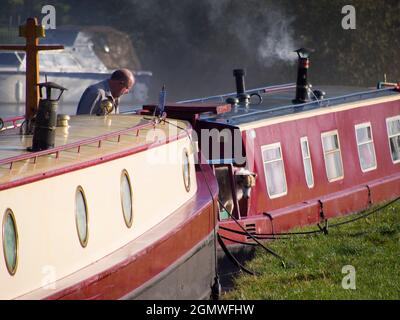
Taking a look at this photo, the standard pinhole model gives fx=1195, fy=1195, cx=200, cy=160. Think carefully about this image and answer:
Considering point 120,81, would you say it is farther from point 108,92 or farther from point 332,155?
point 332,155

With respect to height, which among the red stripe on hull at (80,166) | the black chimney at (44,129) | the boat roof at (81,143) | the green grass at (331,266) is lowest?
the green grass at (331,266)

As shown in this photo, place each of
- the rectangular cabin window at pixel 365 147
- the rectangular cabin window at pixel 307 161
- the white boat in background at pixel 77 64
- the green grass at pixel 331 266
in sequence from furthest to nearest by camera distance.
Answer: the white boat in background at pixel 77 64 < the rectangular cabin window at pixel 365 147 < the rectangular cabin window at pixel 307 161 < the green grass at pixel 331 266

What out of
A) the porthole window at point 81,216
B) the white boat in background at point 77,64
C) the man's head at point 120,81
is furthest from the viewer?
the white boat in background at point 77,64

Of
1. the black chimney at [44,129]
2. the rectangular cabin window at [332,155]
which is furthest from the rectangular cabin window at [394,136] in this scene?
the black chimney at [44,129]

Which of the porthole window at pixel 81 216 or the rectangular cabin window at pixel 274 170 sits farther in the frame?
the rectangular cabin window at pixel 274 170

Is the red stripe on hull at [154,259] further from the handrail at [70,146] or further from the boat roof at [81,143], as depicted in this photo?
the handrail at [70,146]

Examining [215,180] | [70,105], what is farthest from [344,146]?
[70,105]

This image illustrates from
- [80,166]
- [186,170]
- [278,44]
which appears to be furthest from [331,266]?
[278,44]

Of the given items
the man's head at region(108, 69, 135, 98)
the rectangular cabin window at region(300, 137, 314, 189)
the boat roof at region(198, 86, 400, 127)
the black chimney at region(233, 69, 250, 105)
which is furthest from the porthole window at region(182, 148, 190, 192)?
the black chimney at region(233, 69, 250, 105)

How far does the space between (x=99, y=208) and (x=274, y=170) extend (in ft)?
18.2

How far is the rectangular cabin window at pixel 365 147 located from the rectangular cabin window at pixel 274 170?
6.89 feet

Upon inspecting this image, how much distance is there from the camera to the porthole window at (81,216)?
8422mm

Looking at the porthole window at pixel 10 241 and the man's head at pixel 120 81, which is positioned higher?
the man's head at pixel 120 81
